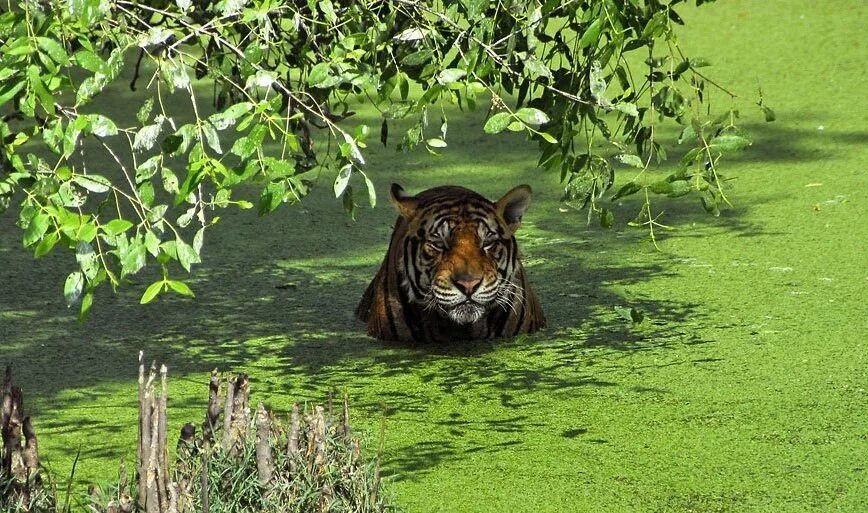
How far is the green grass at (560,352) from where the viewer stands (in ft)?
11.3

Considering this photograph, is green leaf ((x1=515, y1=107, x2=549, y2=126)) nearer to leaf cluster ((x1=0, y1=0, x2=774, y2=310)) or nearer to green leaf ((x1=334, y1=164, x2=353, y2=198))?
leaf cluster ((x1=0, y1=0, x2=774, y2=310))

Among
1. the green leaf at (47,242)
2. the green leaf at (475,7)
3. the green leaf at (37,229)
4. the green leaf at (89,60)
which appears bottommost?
the green leaf at (47,242)

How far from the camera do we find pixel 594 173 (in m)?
3.51

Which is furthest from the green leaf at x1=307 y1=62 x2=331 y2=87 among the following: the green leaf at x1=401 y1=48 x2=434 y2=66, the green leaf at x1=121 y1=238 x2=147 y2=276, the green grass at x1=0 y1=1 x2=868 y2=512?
the green grass at x1=0 y1=1 x2=868 y2=512

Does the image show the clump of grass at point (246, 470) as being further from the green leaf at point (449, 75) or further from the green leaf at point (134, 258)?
the green leaf at point (449, 75)

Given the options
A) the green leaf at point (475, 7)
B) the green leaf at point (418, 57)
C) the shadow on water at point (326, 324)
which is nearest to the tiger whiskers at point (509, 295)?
the shadow on water at point (326, 324)

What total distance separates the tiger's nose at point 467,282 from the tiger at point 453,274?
0.02 meters

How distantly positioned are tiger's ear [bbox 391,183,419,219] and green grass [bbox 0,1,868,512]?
A: 40 cm

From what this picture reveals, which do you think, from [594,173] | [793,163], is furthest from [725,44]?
[594,173]

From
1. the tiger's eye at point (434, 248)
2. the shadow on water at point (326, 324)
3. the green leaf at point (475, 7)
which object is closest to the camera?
the green leaf at point (475, 7)

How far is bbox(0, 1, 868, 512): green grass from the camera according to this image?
3430mm

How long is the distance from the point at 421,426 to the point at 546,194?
2.42 metres

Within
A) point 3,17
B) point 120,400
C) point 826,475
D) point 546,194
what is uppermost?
point 3,17

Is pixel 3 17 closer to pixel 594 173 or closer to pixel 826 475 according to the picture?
pixel 594 173
